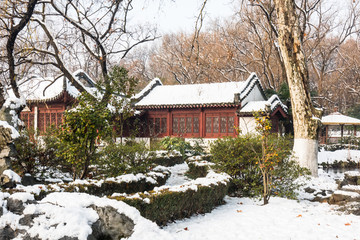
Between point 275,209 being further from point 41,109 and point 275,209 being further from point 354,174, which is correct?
point 41,109

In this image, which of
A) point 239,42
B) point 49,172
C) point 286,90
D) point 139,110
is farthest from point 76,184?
point 239,42

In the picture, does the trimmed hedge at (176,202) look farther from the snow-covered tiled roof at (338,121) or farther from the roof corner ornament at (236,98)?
the snow-covered tiled roof at (338,121)

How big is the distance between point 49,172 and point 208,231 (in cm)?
531

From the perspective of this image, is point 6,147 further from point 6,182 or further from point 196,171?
point 196,171

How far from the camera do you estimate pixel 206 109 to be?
19.9 meters

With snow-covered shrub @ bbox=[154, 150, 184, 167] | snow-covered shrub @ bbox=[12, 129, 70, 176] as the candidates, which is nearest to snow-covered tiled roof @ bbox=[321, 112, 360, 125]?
snow-covered shrub @ bbox=[154, 150, 184, 167]

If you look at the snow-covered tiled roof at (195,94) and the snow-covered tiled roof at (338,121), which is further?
the snow-covered tiled roof at (338,121)

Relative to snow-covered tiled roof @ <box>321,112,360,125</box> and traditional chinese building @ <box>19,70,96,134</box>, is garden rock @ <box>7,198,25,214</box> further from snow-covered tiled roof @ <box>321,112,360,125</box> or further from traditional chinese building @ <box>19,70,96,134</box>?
snow-covered tiled roof @ <box>321,112,360,125</box>

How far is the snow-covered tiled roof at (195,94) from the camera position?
19.5m

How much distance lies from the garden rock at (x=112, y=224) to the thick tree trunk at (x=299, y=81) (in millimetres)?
8273

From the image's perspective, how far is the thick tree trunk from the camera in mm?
9984

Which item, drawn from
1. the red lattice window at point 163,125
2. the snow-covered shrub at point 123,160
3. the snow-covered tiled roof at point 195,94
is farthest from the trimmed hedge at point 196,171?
the red lattice window at point 163,125

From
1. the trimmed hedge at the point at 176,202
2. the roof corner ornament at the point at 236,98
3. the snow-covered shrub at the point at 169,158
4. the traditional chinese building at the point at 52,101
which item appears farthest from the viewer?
the traditional chinese building at the point at 52,101

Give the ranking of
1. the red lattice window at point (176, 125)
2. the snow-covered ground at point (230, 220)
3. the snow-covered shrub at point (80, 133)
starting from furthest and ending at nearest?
the red lattice window at point (176, 125) < the snow-covered shrub at point (80, 133) < the snow-covered ground at point (230, 220)
